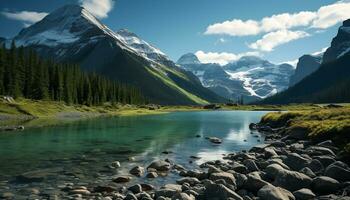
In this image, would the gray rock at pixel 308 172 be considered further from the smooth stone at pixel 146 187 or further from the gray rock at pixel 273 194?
the smooth stone at pixel 146 187

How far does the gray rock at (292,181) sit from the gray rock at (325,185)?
0.62m

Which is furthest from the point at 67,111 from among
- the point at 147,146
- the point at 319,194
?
the point at 319,194

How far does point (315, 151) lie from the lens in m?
38.3

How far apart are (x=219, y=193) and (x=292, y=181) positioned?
609 centimetres

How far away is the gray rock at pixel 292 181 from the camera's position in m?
26.6

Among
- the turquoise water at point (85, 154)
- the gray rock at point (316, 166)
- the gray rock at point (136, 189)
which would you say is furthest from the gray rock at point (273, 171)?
the gray rock at point (136, 189)

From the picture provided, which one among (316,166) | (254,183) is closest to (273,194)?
(254,183)

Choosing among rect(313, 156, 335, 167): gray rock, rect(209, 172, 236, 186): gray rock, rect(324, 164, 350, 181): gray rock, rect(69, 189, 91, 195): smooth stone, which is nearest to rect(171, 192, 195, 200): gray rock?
rect(209, 172, 236, 186): gray rock

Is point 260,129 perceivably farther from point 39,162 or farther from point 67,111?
point 67,111

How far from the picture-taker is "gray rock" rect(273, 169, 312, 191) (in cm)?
2659

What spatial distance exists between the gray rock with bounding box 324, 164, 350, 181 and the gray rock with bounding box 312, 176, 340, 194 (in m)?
1.72

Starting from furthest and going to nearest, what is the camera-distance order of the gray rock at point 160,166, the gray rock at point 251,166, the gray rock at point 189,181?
the gray rock at point 160,166
the gray rock at point 251,166
the gray rock at point 189,181

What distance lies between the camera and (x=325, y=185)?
85.1 ft

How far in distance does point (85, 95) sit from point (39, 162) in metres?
134
